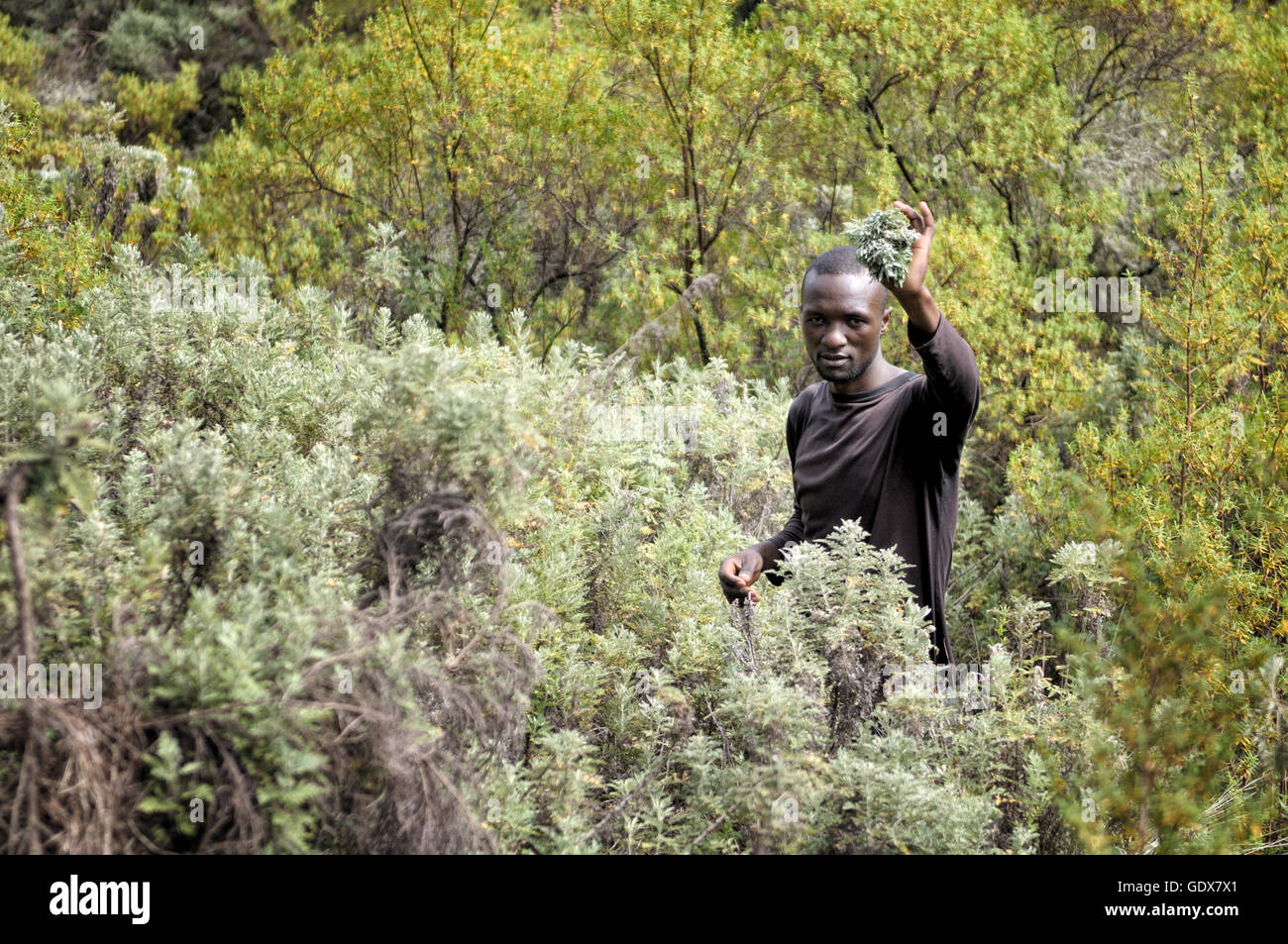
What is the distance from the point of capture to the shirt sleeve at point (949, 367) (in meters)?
2.87

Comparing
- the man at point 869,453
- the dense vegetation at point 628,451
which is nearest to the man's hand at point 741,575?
the man at point 869,453

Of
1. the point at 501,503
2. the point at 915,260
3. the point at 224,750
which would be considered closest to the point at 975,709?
the point at 915,260

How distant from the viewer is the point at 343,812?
233 centimetres

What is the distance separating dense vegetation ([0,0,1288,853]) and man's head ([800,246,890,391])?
693 millimetres

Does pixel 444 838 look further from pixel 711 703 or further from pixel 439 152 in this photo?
pixel 439 152

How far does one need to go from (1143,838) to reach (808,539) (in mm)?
1380

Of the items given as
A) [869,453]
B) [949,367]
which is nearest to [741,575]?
[869,453]

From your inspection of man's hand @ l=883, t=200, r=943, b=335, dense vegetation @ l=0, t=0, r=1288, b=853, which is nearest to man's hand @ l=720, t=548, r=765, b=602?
dense vegetation @ l=0, t=0, r=1288, b=853

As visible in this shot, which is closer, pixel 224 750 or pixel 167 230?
pixel 224 750

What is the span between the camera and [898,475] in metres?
3.34

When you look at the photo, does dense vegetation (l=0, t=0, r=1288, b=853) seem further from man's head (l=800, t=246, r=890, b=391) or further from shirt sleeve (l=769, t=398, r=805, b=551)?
man's head (l=800, t=246, r=890, b=391)

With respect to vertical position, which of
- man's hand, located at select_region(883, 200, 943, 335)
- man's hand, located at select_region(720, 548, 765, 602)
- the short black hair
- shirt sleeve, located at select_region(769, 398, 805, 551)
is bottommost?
man's hand, located at select_region(720, 548, 765, 602)

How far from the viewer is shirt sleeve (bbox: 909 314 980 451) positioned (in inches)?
113

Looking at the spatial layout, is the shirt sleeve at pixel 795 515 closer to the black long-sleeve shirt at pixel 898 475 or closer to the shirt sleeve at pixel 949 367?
the black long-sleeve shirt at pixel 898 475
